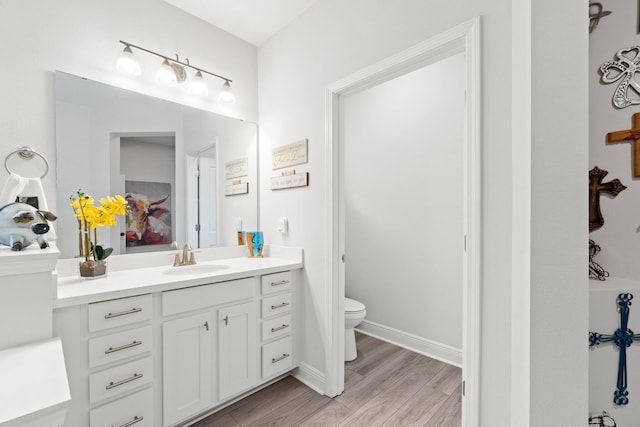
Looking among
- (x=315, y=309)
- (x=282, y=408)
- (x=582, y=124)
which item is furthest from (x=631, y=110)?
(x=282, y=408)

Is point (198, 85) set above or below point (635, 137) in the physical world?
above

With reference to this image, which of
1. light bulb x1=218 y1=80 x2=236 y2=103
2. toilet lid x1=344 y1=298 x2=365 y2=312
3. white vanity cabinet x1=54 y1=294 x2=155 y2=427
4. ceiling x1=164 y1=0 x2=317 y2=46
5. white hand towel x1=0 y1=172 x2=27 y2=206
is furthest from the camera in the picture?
toilet lid x1=344 y1=298 x2=365 y2=312

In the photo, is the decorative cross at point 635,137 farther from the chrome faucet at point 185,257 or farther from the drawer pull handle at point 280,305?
the chrome faucet at point 185,257

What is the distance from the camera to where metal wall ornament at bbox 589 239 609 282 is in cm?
141

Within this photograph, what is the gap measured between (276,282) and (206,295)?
0.50m

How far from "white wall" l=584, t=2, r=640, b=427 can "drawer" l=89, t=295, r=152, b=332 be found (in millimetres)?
2147

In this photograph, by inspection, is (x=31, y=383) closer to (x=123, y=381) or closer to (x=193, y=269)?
(x=123, y=381)

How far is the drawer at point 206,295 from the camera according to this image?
1.47 metres

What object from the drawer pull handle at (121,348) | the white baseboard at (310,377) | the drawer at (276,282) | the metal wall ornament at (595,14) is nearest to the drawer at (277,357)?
the white baseboard at (310,377)

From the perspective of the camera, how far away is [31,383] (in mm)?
796

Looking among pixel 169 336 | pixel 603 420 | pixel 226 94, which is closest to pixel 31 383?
pixel 169 336

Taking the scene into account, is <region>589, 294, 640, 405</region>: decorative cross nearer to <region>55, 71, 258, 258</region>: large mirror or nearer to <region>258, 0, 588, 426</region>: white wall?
<region>258, 0, 588, 426</region>: white wall

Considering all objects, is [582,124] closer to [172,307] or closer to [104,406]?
[172,307]

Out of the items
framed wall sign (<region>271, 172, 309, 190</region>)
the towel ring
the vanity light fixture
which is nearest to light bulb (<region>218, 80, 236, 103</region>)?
the vanity light fixture
